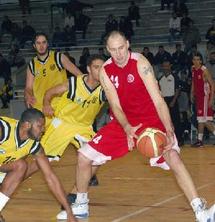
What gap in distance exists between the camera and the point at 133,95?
6965mm

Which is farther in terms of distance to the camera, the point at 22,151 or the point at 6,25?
the point at 6,25

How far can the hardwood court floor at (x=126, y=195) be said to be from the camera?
295 inches

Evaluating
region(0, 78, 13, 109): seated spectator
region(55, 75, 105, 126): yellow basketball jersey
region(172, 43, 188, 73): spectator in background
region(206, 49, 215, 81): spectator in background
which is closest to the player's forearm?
region(55, 75, 105, 126): yellow basketball jersey

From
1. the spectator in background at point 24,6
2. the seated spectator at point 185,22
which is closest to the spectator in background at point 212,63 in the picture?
the seated spectator at point 185,22

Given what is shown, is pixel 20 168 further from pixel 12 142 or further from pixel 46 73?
pixel 46 73

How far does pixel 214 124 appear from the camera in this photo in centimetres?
1625

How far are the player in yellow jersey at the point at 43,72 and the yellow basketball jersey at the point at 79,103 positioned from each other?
957 mm

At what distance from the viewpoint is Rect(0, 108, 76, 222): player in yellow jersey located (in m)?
6.68

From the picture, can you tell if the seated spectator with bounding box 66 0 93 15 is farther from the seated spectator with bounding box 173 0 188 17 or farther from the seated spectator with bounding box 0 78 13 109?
the seated spectator with bounding box 0 78 13 109

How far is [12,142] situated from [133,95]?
4.20ft

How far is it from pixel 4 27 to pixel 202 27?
7.95 meters

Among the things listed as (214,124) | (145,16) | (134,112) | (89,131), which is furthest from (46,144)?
(145,16)

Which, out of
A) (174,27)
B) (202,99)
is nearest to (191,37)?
(174,27)

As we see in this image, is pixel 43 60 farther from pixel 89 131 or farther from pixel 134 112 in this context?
pixel 134 112
